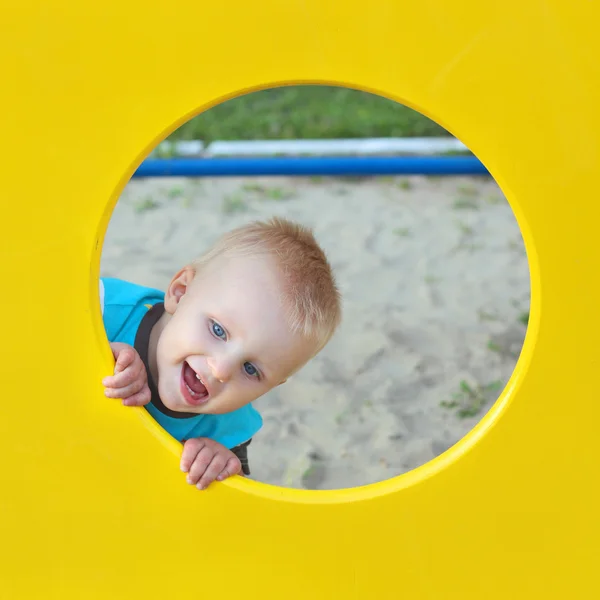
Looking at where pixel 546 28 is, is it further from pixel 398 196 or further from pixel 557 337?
pixel 398 196

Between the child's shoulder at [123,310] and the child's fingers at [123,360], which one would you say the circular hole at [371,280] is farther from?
the child's fingers at [123,360]

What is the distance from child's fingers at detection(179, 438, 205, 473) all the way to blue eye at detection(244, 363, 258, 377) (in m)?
0.12

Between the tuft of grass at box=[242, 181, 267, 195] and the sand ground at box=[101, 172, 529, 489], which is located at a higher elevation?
the tuft of grass at box=[242, 181, 267, 195]

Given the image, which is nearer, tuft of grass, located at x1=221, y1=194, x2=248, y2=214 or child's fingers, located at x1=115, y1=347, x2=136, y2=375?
child's fingers, located at x1=115, y1=347, x2=136, y2=375

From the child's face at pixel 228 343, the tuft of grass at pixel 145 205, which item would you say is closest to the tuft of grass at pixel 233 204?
the tuft of grass at pixel 145 205

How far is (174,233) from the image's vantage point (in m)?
2.70

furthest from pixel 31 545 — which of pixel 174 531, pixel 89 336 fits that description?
pixel 89 336

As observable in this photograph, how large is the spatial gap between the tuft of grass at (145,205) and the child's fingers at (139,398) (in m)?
1.81

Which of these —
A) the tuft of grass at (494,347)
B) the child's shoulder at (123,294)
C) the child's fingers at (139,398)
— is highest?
the tuft of grass at (494,347)

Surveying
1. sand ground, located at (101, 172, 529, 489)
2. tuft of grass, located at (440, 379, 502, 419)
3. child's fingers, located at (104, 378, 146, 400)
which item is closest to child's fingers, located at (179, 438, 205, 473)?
child's fingers, located at (104, 378, 146, 400)

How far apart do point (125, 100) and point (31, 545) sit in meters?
0.63

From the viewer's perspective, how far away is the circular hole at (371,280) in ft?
6.03

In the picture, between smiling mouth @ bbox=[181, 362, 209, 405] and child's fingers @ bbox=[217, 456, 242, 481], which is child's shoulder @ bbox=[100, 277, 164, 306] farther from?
child's fingers @ bbox=[217, 456, 242, 481]

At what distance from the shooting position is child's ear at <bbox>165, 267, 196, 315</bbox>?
1.30 metres
